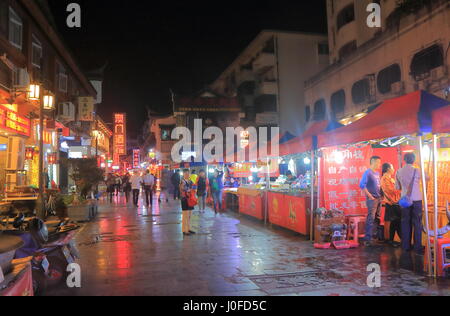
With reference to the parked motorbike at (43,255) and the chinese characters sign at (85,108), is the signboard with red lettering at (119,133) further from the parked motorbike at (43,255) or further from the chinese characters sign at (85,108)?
the parked motorbike at (43,255)

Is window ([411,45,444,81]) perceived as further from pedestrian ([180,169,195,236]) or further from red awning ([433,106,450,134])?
pedestrian ([180,169,195,236])

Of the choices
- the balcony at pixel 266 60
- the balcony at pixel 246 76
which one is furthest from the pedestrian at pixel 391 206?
the balcony at pixel 246 76

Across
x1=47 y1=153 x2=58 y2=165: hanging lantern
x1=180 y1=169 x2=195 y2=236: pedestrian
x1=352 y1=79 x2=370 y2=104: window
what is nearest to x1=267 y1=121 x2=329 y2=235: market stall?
x1=180 y1=169 x2=195 y2=236: pedestrian

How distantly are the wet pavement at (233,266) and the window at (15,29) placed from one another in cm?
771

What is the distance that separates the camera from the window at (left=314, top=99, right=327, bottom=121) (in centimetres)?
2511

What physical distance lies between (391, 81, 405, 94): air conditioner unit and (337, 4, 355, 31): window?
961cm

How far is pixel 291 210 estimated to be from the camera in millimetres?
10039

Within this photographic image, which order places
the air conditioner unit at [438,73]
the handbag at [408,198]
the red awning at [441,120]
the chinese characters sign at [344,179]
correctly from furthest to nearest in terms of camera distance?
the air conditioner unit at [438,73]
the chinese characters sign at [344,179]
the handbag at [408,198]
the red awning at [441,120]

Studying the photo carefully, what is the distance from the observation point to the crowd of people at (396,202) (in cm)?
706

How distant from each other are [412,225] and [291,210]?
10.6ft

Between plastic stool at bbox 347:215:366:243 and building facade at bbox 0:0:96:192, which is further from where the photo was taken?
building facade at bbox 0:0:96:192

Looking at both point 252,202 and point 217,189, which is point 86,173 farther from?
point 252,202
